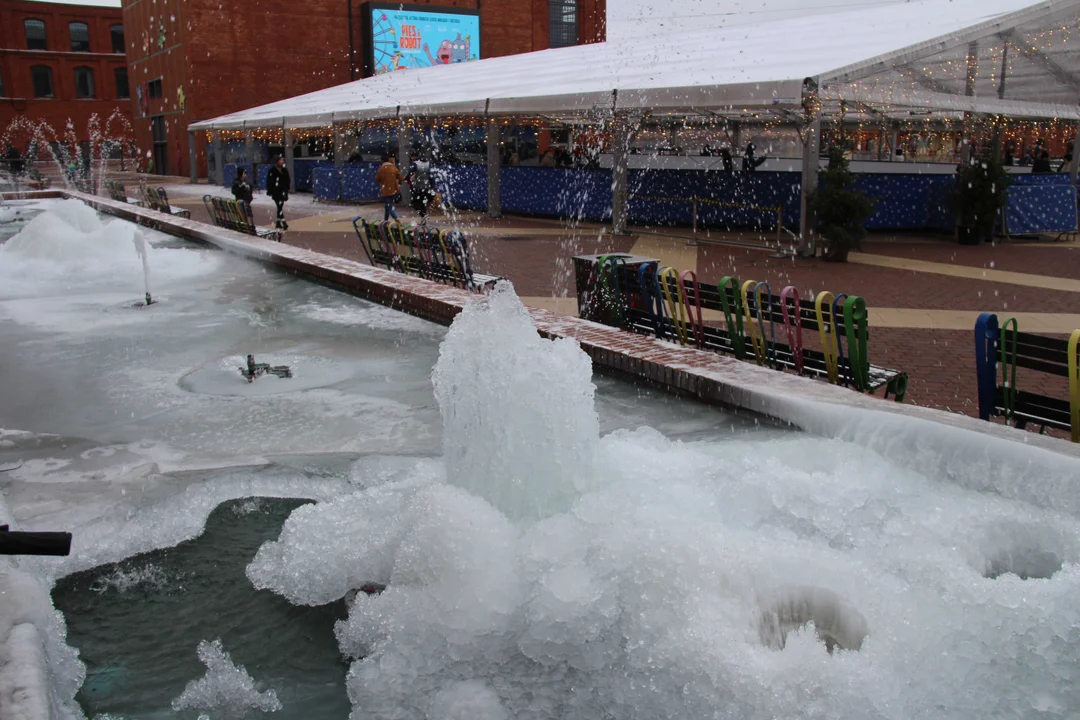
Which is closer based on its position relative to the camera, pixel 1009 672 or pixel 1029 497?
pixel 1009 672

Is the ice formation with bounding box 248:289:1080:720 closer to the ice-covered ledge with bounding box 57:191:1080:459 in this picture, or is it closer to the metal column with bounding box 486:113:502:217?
the ice-covered ledge with bounding box 57:191:1080:459

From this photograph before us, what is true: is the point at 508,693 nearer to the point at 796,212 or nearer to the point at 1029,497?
the point at 1029,497

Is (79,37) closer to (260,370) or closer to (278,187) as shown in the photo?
(278,187)

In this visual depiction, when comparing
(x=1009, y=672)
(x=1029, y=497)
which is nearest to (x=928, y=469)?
(x=1029, y=497)

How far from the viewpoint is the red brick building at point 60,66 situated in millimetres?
59594

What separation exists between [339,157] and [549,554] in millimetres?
27222

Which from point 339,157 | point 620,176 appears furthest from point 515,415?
point 339,157

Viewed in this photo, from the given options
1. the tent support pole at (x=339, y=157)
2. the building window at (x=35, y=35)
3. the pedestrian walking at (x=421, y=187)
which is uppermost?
the building window at (x=35, y=35)

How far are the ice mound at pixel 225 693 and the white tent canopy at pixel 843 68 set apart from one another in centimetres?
1091

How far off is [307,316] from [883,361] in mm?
5714

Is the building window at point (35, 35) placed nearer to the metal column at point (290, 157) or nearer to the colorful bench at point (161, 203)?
the metal column at point (290, 157)

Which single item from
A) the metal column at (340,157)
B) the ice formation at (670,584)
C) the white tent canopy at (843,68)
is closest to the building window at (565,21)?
the metal column at (340,157)

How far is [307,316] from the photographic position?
31.6 feet

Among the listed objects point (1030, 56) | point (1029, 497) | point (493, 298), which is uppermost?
point (1030, 56)
